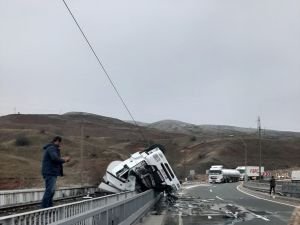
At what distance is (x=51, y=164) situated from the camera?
1294cm

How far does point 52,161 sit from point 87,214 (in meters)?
2.44

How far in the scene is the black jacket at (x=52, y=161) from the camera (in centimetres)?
1263

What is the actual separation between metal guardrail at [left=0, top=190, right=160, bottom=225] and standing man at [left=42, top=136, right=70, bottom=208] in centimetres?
100

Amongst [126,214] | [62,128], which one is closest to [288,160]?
[62,128]

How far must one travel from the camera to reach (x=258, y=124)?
289 ft

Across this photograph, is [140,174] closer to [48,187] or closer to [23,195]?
[23,195]

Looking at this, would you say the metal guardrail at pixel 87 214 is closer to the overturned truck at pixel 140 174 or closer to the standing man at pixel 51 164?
the standing man at pixel 51 164

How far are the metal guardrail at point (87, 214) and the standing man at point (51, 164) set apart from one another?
100 cm

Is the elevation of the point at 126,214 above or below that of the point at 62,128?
below

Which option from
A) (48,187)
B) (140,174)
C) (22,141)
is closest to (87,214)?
(48,187)

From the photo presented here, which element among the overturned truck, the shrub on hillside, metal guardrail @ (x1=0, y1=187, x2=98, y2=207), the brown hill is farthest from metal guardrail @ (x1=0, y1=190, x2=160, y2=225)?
the shrub on hillside

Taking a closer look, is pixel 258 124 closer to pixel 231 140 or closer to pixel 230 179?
pixel 230 179

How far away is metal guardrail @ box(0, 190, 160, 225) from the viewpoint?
7617mm

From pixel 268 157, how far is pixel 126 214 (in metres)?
174
